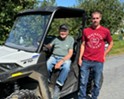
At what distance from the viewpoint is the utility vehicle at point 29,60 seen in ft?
16.1

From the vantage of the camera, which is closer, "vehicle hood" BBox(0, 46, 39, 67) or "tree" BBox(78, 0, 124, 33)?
"vehicle hood" BBox(0, 46, 39, 67)

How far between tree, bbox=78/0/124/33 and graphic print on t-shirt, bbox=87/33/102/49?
901 inches

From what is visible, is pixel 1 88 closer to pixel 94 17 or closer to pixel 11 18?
pixel 94 17

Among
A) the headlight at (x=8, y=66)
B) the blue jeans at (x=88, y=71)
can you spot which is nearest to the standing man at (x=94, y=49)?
the blue jeans at (x=88, y=71)

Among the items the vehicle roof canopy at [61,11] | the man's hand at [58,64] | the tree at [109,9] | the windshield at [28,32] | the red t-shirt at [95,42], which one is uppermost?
the vehicle roof canopy at [61,11]

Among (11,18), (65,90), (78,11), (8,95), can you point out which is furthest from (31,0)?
(8,95)

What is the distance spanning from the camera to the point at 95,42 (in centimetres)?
586

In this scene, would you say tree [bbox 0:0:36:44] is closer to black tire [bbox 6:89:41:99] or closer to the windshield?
the windshield

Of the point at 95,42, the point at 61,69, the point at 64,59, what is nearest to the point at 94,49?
the point at 95,42

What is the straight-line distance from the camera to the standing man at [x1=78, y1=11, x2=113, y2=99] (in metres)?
5.85

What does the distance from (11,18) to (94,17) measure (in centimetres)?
541

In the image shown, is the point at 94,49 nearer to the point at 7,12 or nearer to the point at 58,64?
the point at 58,64

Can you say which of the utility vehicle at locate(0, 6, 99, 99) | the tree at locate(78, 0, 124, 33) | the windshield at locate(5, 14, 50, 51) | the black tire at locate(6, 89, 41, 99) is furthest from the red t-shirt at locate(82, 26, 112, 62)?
the tree at locate(78, 0, 124, 33)

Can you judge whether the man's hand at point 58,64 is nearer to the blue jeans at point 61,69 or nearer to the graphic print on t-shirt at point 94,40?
the blue jeans at point 61,69
